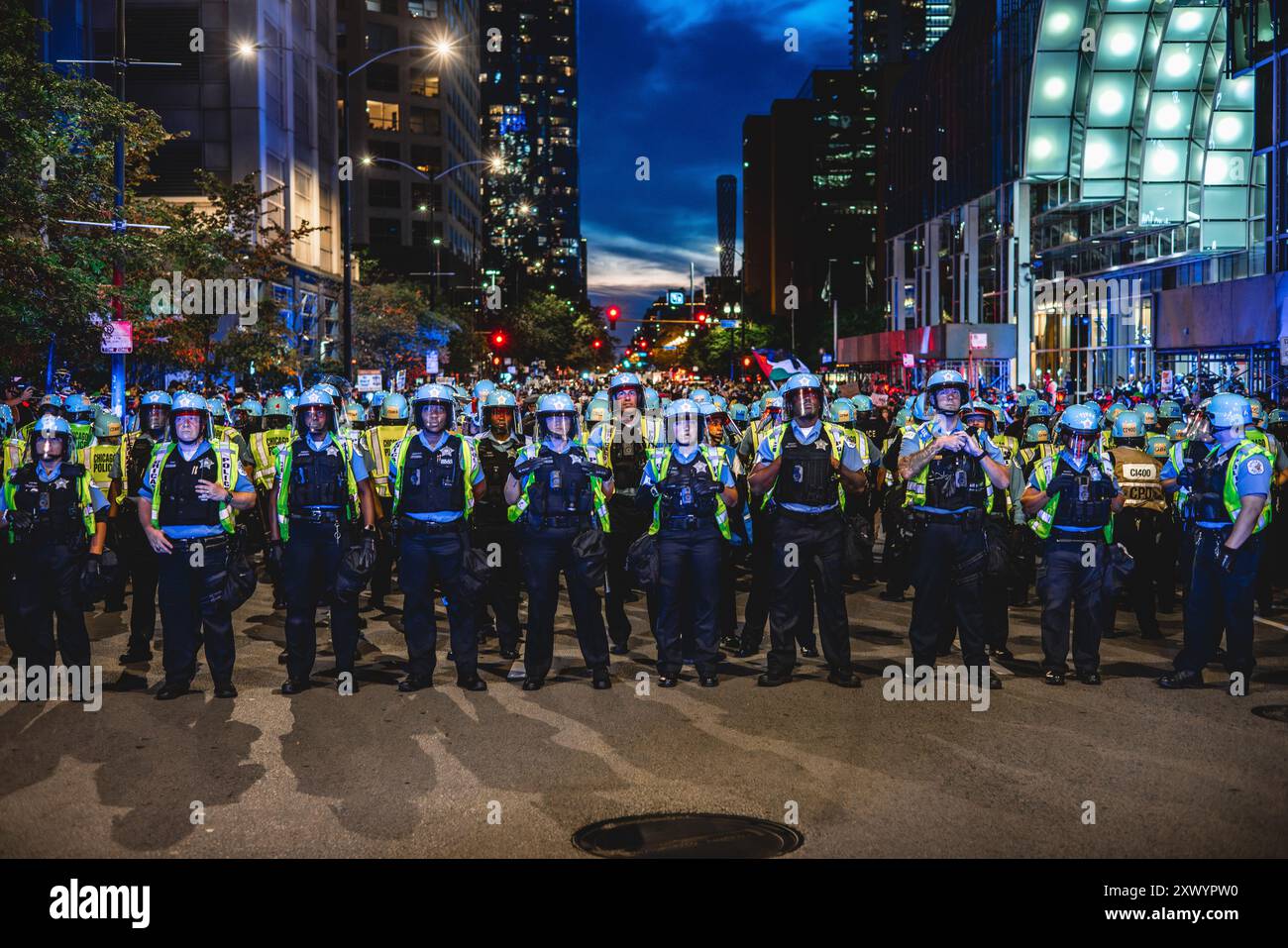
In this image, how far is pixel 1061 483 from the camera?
9070 mm

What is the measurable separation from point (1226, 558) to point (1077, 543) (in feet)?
3.08

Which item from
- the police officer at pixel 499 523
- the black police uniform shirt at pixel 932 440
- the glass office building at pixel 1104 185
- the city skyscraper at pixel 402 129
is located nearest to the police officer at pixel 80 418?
the police officer at pixel 499 523

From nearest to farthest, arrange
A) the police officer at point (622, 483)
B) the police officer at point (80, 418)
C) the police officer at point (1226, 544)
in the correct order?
the police officer at point (1226, 544), the police officer at point (622, 483), the police officer at point (80, 418)

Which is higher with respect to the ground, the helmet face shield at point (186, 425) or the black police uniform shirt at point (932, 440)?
the helmet face shield at point (186, 425)

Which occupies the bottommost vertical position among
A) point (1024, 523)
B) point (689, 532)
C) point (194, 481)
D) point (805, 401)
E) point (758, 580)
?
point (758, 580)

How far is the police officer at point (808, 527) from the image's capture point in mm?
9062

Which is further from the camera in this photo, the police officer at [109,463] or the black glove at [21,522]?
the police officer at [109,463]

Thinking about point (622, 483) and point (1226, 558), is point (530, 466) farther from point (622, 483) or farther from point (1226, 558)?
point (1226, 558)

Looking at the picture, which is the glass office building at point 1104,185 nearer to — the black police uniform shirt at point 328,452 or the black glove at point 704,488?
the black glove at point 704,488

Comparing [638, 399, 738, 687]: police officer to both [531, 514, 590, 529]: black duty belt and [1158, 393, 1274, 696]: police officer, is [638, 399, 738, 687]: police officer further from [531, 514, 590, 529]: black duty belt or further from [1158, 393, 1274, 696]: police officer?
[1158, 393, 1274, 696]: police officer

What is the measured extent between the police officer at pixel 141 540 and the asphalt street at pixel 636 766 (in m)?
0.33

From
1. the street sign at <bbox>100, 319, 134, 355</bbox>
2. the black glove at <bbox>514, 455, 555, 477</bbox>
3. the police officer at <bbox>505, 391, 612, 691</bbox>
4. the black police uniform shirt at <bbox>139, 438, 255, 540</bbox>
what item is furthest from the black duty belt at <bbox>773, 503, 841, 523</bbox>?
the street sign at <bbox>100, 319, 134, 355</bbox>

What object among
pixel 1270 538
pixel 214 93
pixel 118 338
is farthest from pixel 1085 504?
pixel 214 93

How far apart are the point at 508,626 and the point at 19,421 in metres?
9.20
